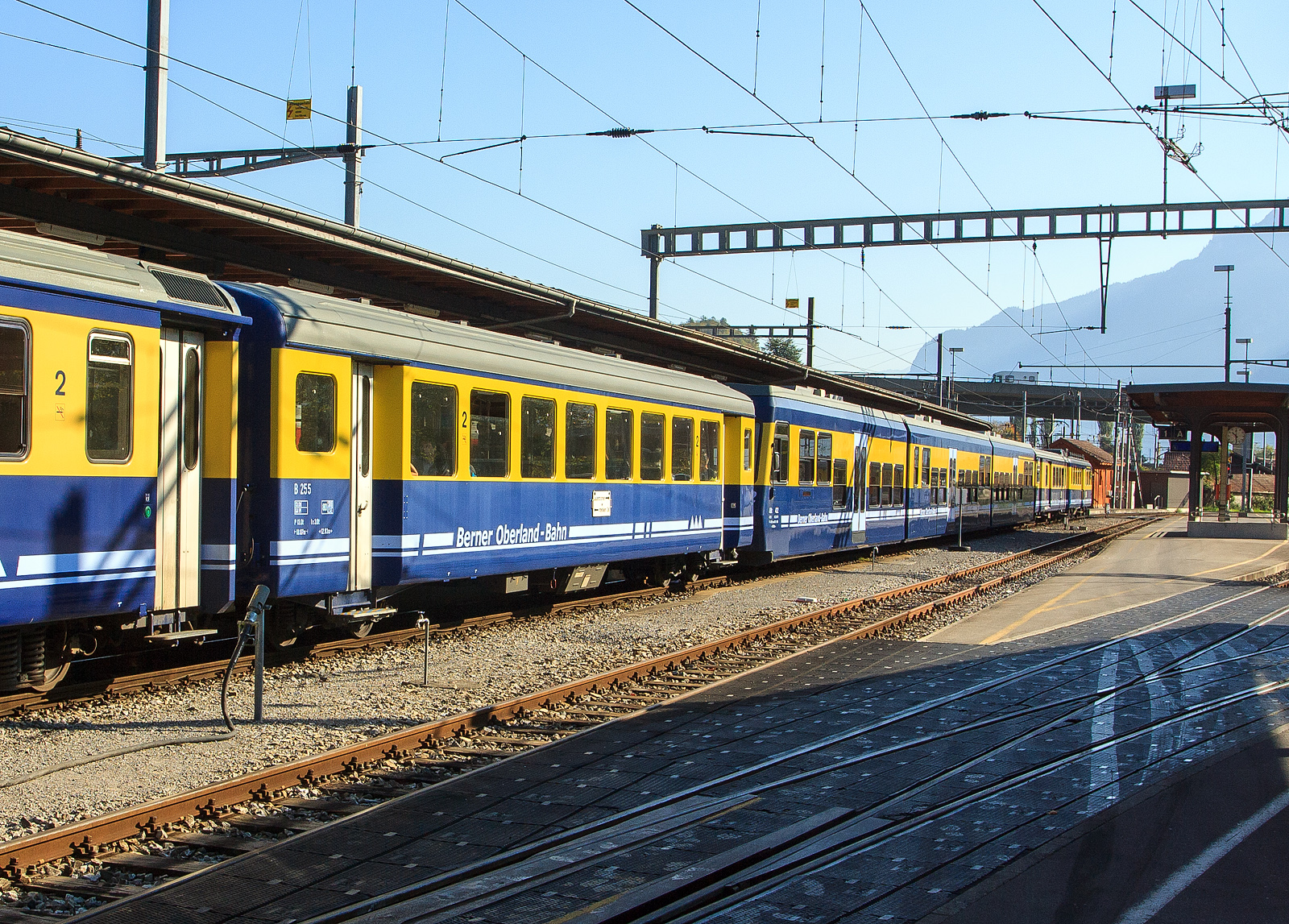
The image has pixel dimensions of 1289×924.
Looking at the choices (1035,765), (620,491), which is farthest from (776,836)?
(620,491)

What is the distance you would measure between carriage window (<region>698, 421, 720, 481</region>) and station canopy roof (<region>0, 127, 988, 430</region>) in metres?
2.71

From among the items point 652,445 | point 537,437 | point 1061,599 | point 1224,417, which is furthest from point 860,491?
point 1224,417

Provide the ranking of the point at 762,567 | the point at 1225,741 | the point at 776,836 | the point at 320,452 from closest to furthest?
1. the point at 776,836
2. the point at 1225,741
3. the point at 320,452
4. the point at 762,567

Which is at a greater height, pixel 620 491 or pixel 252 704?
pixel 620 491

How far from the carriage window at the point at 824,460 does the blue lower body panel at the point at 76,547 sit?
14.4 m

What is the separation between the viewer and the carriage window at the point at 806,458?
20.3 meters

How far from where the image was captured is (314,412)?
992 cm

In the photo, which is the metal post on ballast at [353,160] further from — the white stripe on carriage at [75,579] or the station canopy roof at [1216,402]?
the station canopy roof at [1216,402]

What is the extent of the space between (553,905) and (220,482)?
555 centimetres

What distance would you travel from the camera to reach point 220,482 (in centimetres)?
924

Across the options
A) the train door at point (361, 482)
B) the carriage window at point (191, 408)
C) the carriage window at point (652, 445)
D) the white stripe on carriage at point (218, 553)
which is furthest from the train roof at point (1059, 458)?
the carriage window at point (191, 408)

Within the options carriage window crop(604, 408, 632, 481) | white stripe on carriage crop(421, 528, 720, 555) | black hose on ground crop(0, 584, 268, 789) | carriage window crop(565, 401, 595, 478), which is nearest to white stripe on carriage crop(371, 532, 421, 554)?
white stripe on carriage crop(421, 528, 720, 555)

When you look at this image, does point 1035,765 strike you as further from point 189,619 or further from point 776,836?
point 189,619

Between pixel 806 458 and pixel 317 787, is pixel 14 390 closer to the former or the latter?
pixel 317 787
